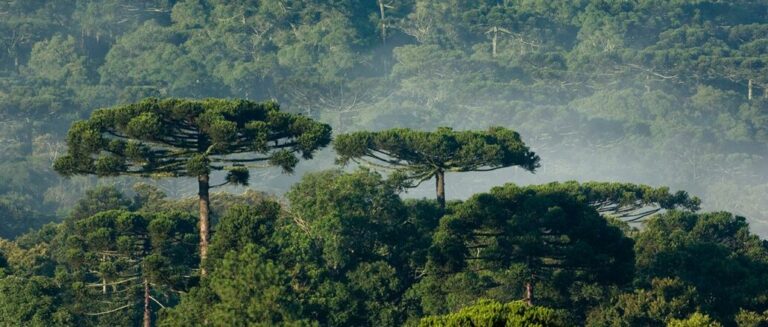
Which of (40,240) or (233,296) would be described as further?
(40,240)

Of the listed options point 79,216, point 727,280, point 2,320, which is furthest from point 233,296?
point 79,216

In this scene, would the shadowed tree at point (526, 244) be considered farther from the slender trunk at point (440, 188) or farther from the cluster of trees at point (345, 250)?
the slender trunk at point (440, 188)

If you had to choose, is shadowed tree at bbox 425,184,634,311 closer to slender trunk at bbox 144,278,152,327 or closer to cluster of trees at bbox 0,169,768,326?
cluster of trees at bbox 0,169,768,326

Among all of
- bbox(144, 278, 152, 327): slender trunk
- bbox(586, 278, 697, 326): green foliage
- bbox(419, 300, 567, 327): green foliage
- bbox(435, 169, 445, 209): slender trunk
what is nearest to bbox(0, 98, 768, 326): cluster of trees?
bbox(586, 278, 697, 326): green foliage

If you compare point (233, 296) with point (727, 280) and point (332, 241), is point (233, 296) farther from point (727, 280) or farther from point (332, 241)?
point (727, 280)

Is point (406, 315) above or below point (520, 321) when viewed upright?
below

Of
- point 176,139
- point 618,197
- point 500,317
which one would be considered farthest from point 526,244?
point 500,317
